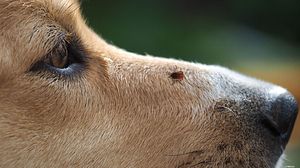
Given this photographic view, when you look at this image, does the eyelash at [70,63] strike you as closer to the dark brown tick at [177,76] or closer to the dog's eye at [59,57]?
the dog's eye at [59,57]

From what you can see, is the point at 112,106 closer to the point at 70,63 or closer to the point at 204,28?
the point at 70,63

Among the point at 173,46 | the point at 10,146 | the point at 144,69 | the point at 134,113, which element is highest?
the point at 173,46

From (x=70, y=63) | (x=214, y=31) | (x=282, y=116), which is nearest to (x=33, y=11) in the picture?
(x=70, y=63)

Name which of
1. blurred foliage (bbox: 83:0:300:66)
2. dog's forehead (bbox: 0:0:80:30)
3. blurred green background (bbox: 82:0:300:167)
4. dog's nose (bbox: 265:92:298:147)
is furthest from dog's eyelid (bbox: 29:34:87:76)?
blurred foliage (bbox: 83:0:300:66)

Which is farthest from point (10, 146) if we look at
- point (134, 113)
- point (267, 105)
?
point (267, 105)

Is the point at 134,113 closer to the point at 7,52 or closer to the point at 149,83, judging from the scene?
the point at 149,83

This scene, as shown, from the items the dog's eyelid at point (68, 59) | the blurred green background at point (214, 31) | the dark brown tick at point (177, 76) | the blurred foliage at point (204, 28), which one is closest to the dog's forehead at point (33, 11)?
the dog's eyelid at point (68, 59)

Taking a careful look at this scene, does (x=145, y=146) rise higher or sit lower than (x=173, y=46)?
lower
